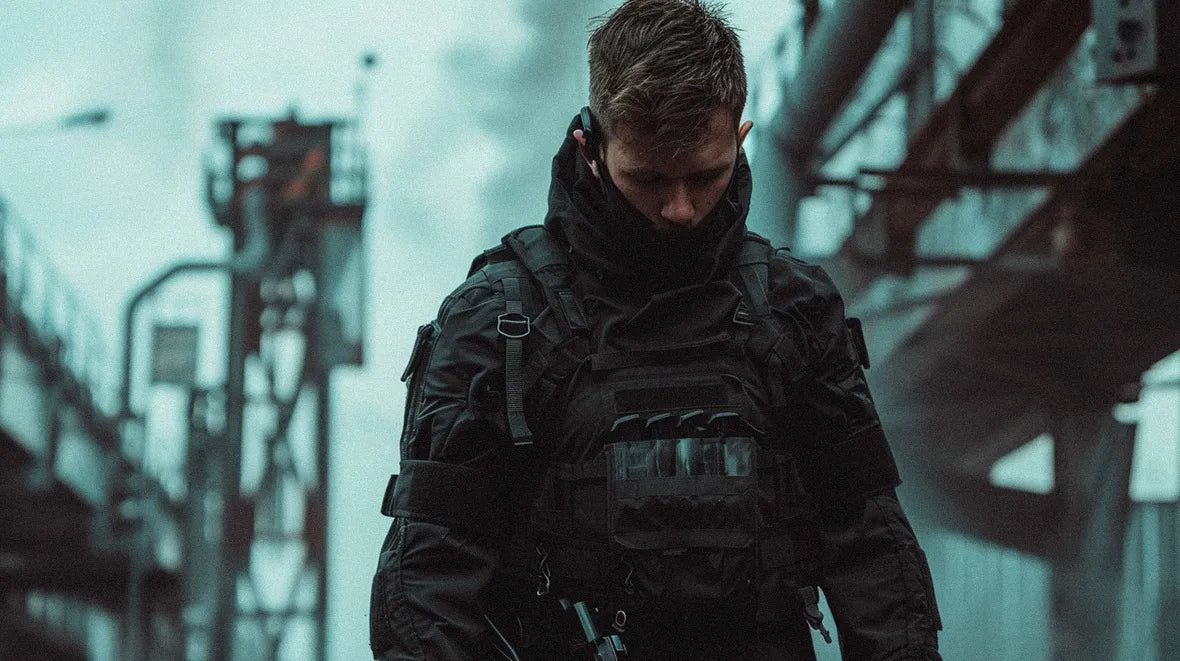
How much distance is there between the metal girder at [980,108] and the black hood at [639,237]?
4.07 m

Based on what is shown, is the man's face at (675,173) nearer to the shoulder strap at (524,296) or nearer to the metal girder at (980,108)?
the shoulder strap at (524,296)

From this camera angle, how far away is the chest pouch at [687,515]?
255 cm

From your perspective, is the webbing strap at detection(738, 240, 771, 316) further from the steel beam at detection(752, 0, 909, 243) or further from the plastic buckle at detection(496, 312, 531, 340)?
the steel beam at detection(752, 0, 909, 243)

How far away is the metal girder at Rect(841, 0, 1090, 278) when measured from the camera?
259 inches

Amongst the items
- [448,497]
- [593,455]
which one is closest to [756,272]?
[593,455]

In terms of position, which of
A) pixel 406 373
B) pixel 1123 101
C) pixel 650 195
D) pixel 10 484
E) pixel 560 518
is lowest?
pixel 10 484

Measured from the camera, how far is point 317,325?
690 inches

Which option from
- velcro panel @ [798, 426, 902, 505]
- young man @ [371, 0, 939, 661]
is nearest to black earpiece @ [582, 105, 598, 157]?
young man @ [371, 0, 939, 661]

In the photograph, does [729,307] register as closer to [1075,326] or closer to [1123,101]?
[1123,101]

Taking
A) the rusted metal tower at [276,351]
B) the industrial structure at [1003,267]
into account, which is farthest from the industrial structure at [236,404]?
the industrial structure at [1003,267]

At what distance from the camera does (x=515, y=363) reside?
103 inches

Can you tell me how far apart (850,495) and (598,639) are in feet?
1.57

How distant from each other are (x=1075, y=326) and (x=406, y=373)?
4915 mm

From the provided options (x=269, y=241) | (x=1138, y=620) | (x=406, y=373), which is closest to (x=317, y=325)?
(x=269, y=241)
